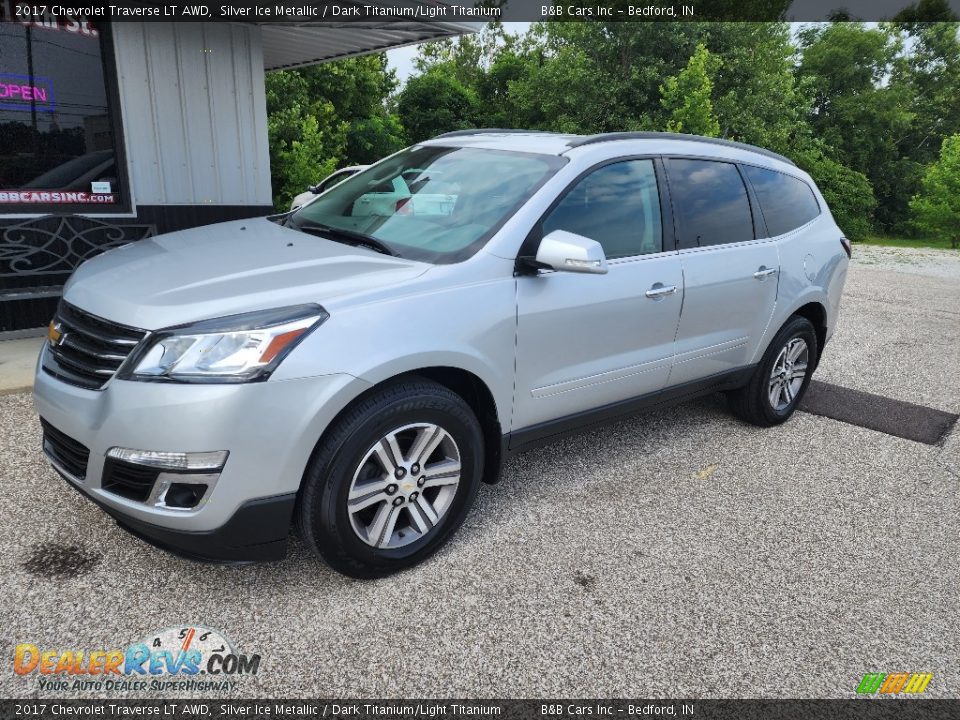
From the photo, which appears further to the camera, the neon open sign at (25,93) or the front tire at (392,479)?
the neon open sign at (25,93)

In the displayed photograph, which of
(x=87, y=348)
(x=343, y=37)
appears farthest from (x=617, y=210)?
(x=343, y=37)

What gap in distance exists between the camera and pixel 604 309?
10.6 ft

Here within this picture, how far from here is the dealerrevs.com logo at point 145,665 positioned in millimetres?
2223

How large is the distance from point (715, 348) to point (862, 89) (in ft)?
145

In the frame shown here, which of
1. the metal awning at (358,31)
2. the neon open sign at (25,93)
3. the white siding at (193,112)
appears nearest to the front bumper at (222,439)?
the neon open sign at (25,93)

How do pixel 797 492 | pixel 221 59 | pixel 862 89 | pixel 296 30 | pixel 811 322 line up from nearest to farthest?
pixel 797 492 < pixel 811 322 < pixel 221 59 < pixel 296 30 < pixel 862 89

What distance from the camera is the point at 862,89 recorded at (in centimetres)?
3988

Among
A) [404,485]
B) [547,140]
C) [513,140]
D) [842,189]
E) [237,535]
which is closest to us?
[237,535]

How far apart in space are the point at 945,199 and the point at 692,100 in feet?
37.5

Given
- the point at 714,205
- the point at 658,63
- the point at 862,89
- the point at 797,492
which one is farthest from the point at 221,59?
the point at 862,89

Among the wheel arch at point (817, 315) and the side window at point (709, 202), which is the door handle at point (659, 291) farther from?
the wheel arch at point (817, 315)

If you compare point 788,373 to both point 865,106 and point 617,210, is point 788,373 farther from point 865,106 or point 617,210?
point 865,106

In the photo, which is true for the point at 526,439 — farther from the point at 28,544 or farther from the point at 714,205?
the point at 28,544

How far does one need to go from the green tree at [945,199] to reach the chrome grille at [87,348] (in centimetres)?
2949
